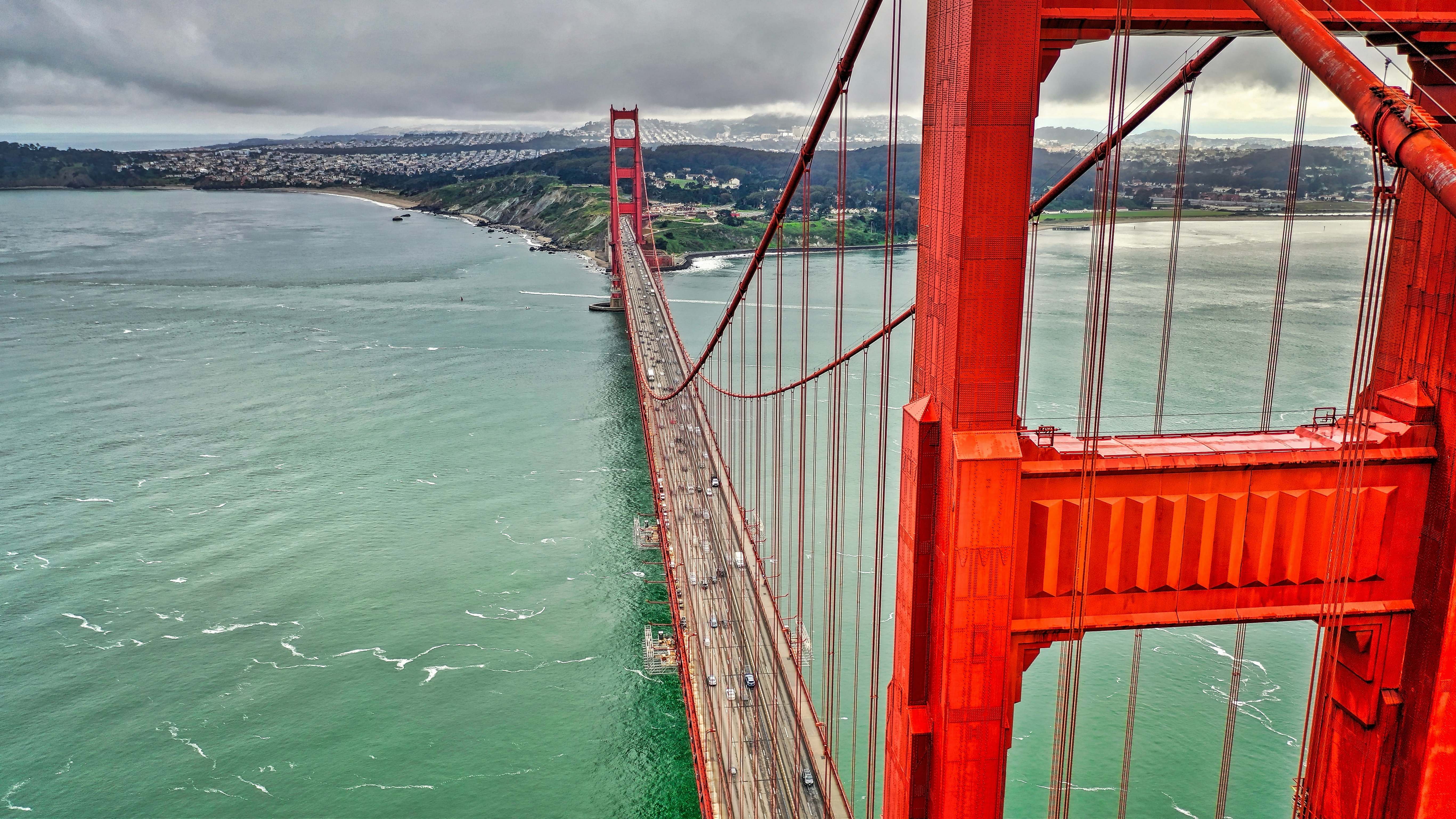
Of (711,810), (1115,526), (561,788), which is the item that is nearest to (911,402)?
(1115,526)

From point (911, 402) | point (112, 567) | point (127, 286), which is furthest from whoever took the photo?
point (127, 286)

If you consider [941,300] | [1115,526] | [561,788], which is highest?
[941,300]

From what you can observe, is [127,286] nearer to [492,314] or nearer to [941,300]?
[492,314]

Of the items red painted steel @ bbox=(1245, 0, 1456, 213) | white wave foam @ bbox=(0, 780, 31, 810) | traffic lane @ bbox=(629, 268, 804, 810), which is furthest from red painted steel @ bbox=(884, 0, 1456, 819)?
white wave foam @ bbox=(0, 780, 31, 810)

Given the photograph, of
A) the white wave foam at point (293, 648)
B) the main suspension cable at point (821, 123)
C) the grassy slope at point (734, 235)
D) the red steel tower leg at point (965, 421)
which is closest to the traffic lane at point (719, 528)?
the main suspension cable at point (821, 123)

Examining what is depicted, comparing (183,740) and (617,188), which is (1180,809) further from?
(617,188)

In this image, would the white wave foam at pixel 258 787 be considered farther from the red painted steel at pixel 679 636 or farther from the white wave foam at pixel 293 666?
the red painted steel at pixel 679 636

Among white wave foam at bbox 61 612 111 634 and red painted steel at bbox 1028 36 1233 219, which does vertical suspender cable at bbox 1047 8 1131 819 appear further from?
white wave foam at bbox 61 612 111 634
